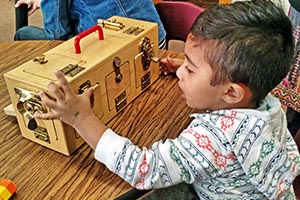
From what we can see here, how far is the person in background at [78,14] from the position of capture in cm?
135

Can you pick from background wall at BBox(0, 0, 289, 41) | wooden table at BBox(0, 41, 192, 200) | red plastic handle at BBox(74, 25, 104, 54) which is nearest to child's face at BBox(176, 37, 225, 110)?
wooden table at BBox(0, 41, 192, 200)

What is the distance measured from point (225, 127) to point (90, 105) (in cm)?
28

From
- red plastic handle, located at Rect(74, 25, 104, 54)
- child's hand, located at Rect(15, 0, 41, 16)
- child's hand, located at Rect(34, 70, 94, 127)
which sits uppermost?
red plastic handle, located at Rect(74, 25, 104, 54)

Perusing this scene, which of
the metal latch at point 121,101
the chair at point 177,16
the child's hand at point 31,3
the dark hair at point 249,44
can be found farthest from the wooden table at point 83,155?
the child's hand at point 31,3

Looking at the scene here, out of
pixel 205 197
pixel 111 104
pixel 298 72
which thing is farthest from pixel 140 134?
pixel 298 72

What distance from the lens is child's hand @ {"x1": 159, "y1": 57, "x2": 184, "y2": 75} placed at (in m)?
1.14

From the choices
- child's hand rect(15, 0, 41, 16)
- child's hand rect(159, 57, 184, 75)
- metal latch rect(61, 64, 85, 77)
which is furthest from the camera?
child's hand rect(15, 0, 41, 16)

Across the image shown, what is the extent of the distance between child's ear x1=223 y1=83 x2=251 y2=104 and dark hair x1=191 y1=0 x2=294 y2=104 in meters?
0.01

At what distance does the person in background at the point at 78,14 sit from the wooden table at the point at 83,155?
34cm

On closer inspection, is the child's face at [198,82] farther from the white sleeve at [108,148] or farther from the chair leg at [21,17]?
the chair leg at [21,17]

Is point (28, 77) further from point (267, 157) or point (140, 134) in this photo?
point (267, 157)

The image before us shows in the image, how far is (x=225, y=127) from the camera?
0.75 m

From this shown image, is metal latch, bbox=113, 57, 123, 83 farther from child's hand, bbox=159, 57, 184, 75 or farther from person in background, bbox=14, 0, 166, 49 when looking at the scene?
person in background, bbox=14, 0, 166, 49

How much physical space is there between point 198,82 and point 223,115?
0.08 meters
